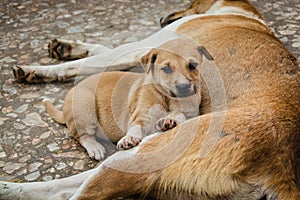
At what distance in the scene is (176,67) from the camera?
10.1 ft

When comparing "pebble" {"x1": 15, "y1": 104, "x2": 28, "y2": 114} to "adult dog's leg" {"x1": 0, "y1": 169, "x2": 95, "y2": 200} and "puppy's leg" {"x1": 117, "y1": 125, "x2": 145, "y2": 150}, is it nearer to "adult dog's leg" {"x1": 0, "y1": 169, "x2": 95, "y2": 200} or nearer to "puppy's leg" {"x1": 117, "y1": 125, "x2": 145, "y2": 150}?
"adult dog's leg" {"x1": 0, "y1": 169, "x2": 95, "y2": 200}

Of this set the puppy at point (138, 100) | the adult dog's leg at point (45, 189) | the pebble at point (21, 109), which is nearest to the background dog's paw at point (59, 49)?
the pebble at point (21, 109)

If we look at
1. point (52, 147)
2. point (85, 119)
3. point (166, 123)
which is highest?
point (166, 123)

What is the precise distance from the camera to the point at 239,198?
7.66ft

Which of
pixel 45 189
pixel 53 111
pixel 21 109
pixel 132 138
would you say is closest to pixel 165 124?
pixel 132 138

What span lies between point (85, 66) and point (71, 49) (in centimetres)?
43

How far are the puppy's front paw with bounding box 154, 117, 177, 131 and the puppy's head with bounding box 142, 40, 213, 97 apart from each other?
0.73 ft

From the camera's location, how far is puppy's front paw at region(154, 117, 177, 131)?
284cm

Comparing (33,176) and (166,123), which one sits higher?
(166,123)

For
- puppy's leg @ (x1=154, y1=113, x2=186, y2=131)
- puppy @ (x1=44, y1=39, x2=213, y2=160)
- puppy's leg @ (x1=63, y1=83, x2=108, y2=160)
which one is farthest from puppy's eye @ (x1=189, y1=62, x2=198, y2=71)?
puppy's leg @ (x1=63, y1=83, x2=108, y2=160)

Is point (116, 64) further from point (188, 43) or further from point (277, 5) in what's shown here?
point (277, 5)

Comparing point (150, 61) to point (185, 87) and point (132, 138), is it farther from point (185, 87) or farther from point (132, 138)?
point (132, 138)

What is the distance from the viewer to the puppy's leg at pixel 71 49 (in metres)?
4.54

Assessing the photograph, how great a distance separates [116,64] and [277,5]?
7.83ft
